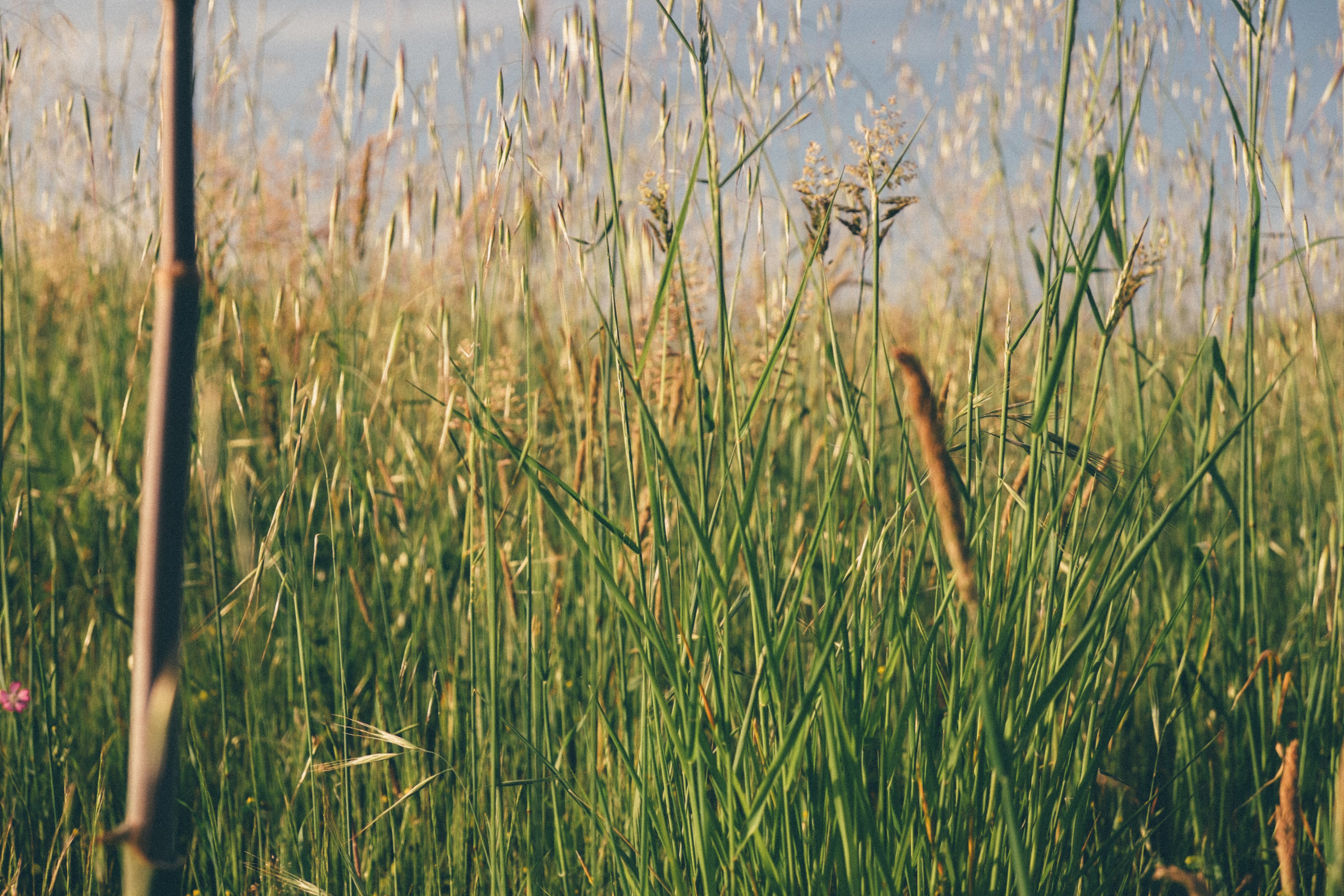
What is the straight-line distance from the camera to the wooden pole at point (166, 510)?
1.11ft

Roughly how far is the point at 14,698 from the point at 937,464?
1238 millimetres

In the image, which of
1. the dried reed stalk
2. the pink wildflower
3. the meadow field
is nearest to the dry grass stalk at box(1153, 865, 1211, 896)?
the meadow field

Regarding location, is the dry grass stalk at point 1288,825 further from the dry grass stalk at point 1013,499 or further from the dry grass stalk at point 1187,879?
the dry grass stalk at point 1013,499

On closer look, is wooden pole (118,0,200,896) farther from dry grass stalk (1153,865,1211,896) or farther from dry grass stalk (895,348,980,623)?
dry grass stalk (1153,865,1211,896)

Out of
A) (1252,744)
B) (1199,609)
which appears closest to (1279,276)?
(1199,609)

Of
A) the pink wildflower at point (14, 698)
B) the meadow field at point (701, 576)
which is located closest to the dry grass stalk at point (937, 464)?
the meadow field at point (701, 576)

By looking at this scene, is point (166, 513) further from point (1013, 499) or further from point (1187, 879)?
point (1013, 499)

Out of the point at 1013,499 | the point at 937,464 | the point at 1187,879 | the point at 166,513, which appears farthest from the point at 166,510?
the point at 1013,499

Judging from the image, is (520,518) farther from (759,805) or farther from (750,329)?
(759,805)

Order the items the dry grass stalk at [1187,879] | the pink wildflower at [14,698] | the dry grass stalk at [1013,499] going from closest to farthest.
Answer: the dry grass stalk at [1187,879] → the dry grass stalk at [1013,499] → the pink wildflower at [14,698]

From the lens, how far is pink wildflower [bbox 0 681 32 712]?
106cm

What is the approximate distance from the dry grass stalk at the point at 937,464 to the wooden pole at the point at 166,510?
0.32 metres

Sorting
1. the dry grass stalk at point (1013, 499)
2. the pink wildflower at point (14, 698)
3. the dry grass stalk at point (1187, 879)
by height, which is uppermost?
the dry grass stalk at point (1013, 499)

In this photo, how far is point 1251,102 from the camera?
875mm
